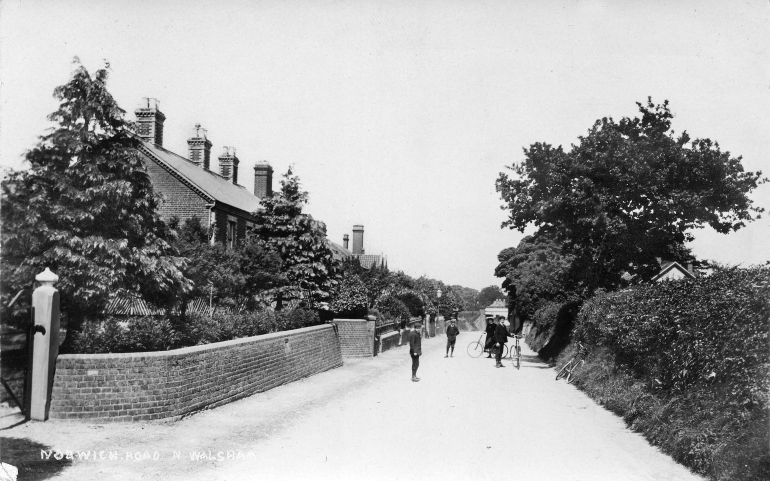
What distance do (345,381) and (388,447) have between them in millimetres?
7856

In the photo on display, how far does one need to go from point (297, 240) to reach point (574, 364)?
1278cm

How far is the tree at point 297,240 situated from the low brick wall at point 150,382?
11.7 meters

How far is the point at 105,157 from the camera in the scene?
10.5m

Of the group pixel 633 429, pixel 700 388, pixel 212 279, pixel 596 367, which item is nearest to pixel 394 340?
pixel 212 279

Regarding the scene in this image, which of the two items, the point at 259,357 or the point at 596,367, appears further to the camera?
the point at 596,367

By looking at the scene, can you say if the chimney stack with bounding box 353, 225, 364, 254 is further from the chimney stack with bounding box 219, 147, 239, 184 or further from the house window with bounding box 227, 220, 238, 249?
the house window with bounding box 227, 220, 238, 249

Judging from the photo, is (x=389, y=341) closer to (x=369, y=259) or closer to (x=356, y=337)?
(x=356, y=337)

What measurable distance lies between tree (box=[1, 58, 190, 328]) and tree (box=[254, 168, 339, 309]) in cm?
1289

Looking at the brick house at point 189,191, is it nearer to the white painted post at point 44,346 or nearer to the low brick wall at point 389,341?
the low brick wall at point 389,341

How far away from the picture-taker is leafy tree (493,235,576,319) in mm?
26984

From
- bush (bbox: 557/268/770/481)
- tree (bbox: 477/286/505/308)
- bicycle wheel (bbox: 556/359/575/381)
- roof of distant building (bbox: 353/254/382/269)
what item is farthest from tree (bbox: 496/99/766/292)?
tree (bbox: 477/286/505/308)

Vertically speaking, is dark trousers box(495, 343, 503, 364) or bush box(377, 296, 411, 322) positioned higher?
bush box(377, 296, 411, 322)

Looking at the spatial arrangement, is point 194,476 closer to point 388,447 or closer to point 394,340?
point 388,447

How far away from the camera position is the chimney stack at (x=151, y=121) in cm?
2911
